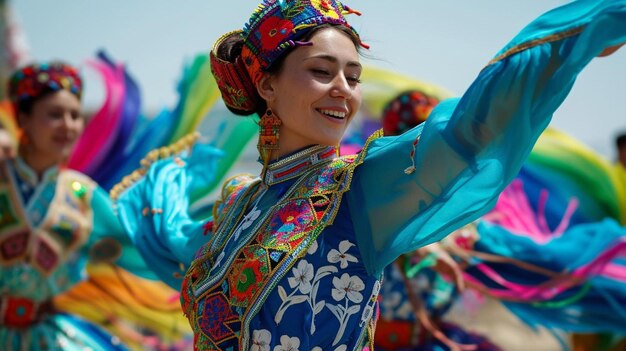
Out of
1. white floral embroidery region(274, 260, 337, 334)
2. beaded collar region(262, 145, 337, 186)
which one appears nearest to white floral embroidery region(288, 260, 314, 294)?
white floral embroidery region(274, 260, 337, 334)

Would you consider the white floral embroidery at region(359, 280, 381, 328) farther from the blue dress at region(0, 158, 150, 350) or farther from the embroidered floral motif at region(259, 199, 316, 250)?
the blue dress at region(0, 158, 150, 350)

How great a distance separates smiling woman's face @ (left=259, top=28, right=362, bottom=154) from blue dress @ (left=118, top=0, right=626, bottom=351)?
0.24ft

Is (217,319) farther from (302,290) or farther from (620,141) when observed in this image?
(620,141)

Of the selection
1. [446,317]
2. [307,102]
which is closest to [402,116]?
[446,317]

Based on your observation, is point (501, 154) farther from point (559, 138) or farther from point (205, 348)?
point (559, 138)

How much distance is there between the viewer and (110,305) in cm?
505

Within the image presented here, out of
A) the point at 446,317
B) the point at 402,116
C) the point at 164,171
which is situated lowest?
the point at 446,317

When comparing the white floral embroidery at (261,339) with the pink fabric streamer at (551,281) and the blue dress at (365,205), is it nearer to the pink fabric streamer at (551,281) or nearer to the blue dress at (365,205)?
the blue dress at (365,205)

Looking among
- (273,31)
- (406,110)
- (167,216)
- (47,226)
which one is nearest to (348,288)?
(273,31)

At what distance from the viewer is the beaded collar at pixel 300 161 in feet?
8.05

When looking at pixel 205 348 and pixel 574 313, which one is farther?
pixel 574 313

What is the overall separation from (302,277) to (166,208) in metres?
1.13

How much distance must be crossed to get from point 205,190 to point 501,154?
210 centimetres

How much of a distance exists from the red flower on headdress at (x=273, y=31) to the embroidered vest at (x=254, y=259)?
0.33m
